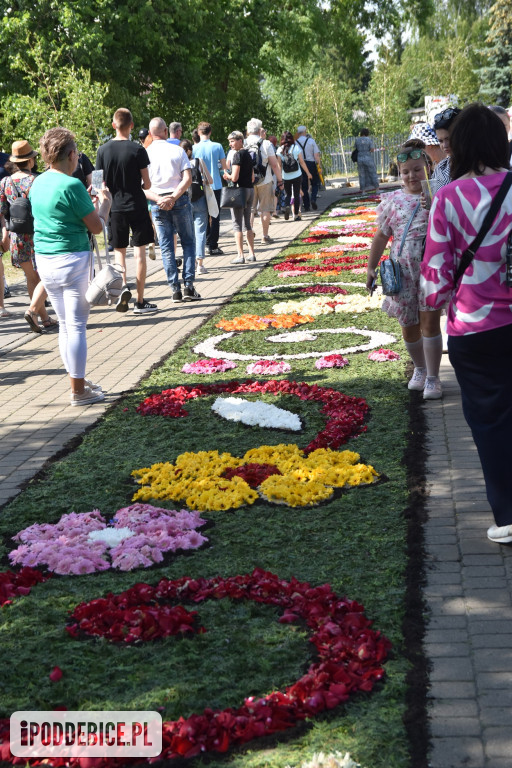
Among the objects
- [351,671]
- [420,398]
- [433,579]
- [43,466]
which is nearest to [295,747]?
[351,671]

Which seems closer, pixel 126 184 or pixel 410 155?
pixel 410 155

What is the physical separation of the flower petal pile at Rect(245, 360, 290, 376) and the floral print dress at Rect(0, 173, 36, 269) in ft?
13.9

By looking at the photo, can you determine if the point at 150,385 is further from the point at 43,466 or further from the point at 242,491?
the point at 242,491

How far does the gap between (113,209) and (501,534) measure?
839cm

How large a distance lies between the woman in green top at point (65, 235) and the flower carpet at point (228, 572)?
2.46ft

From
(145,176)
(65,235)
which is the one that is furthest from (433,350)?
(145,176)

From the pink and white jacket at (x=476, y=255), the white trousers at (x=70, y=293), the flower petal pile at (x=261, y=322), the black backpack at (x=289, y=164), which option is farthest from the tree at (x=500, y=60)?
the pink and white jacket at (x=476, y=255)

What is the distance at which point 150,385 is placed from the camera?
8.73 m

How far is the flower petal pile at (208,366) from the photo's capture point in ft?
29.8

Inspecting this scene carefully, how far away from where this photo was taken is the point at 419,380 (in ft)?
25.5

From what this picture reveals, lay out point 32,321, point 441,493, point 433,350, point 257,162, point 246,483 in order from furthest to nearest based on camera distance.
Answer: point 257,162 < point 32,321 < point 433,350 < point 246,483 < point 441,493

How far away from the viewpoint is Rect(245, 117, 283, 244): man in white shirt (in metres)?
17.7

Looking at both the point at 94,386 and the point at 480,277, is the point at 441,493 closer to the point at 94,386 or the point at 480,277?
the point at 480,277

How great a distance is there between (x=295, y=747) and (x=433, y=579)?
140 centimetres
